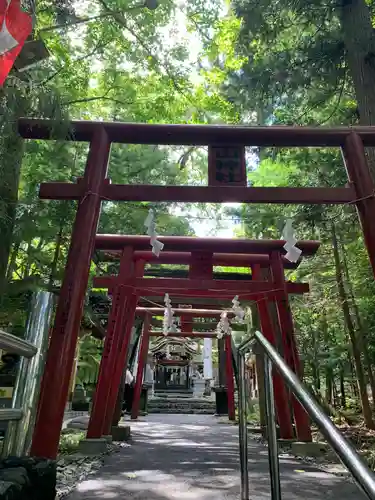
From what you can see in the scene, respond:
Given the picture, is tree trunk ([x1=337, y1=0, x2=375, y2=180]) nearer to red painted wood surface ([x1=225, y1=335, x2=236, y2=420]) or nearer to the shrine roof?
red painted wood surface ([x1=225, y1=335, x2=236, y2=420])

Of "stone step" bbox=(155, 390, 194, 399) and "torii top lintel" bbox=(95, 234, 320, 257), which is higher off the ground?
"torii top lintel" bbox=(95, 234, 320, 257)

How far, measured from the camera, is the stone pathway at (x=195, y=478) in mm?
3654

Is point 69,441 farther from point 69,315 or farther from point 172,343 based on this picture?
point 172,343

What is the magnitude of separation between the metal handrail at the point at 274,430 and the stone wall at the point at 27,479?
1.46 metres

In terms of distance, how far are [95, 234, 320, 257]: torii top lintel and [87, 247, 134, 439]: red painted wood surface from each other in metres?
0.23

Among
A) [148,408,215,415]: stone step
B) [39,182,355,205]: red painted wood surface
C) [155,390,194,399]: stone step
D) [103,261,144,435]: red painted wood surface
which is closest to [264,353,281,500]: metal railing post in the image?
[39,182,355,205]: red painted wood surface

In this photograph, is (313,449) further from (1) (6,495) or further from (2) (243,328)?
(2) (243,328)

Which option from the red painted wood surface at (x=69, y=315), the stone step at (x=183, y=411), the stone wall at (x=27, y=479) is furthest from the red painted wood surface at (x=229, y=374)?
the stone wall at (x=27, y=479)

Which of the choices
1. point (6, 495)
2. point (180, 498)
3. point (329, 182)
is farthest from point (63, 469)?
point (329, 182)

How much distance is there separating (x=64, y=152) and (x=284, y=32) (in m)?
4.76

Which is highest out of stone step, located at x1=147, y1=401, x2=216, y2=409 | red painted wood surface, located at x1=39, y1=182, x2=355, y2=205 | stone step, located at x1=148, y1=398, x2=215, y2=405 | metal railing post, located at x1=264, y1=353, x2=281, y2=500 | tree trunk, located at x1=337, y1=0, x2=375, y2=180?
tree trunk, located at x1=337, y1=0, x2=375, y2=180

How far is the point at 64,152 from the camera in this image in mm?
7141

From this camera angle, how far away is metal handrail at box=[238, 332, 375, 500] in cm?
114

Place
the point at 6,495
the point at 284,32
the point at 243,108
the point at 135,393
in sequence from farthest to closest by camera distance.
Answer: the point at 135,393, the point at 243,108, the point at 284,32, the point at 6,495
